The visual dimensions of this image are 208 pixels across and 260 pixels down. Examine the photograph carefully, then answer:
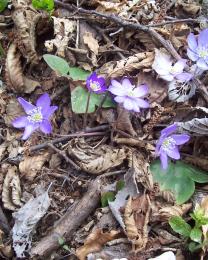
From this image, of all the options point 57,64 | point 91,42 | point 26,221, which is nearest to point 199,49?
point 91,42

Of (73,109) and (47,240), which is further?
(73,109)

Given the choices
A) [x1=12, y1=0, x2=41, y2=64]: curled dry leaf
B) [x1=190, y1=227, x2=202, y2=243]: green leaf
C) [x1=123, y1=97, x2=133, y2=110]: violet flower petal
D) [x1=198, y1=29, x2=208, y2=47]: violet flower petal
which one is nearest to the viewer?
[x1=190, y1=227, x2=202, y2=243]: green leaf

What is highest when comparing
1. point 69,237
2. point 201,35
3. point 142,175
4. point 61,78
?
point 201,35

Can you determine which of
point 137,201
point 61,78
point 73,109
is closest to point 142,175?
point 137,201

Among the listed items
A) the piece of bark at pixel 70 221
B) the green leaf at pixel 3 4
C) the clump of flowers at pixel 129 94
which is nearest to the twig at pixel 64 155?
the piece of bark at pixel 70 221

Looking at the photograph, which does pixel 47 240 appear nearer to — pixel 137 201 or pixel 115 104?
pixel 137 201

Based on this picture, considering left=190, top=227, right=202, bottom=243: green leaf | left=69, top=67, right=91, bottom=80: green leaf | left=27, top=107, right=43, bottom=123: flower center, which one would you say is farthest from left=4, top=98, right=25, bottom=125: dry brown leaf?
left=190, top=227, right=202, bottom=243: green leaf

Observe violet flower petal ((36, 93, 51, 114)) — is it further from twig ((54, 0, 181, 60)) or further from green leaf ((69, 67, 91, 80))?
twig ((54, 0, 181, 60))

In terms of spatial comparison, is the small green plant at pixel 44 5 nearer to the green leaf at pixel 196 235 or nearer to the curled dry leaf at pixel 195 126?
the curled dry leaf at pixel 195 126
